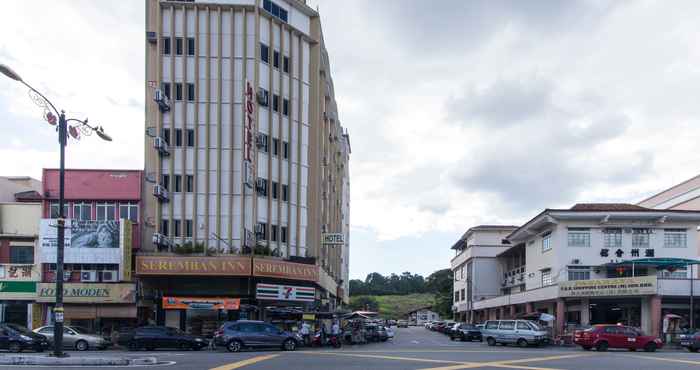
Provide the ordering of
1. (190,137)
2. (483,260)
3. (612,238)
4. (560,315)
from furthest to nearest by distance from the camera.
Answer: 1. (483,260)
2. (612,238)
3. (560,315)
4. (190,137)

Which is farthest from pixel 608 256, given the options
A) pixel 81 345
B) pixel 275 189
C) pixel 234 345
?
pixel 81 345

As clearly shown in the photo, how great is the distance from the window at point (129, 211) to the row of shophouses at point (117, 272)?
0.21 feet

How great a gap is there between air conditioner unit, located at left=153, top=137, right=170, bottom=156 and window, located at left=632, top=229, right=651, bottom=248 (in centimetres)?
3456

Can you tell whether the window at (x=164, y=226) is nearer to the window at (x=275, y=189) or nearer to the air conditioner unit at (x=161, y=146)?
the air conditioner unit at (x=161, y=146)

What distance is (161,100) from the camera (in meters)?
44.7

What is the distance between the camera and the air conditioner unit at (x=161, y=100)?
44.4m

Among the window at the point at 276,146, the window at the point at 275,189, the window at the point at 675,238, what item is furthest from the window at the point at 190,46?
the window at the point at 675,238

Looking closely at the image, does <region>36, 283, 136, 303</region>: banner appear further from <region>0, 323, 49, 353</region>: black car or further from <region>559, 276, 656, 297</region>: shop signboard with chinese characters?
<region>559, 276, 656, 297</region>: shop signboard with chinese characters

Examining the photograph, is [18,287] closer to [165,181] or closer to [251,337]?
[165,181]

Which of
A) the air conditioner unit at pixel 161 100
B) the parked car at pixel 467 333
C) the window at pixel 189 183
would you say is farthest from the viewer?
the parked car at pixel 467 333

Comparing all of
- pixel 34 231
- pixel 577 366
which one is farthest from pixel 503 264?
pixel 577 366

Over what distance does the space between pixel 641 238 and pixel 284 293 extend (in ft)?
90.2

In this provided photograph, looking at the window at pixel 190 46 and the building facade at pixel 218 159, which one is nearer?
the building facade at pixel 218 159

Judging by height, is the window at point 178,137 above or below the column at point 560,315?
above
